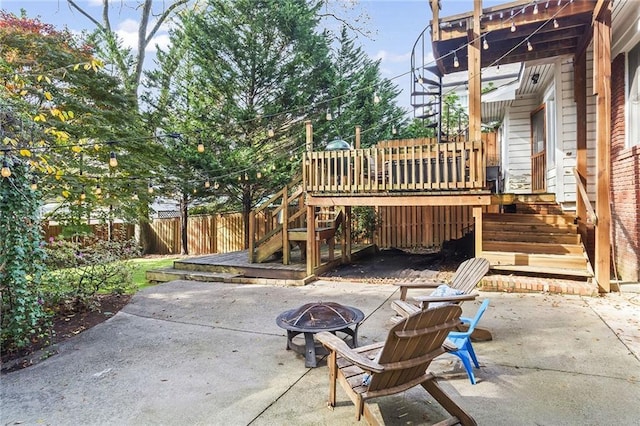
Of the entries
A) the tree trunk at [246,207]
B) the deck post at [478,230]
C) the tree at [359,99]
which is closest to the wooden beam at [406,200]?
the deck post at [478,230]

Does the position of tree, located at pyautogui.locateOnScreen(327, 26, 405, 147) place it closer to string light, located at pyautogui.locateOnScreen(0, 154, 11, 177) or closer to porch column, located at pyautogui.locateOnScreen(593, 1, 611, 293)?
porch column, located at pyautogui.locateOnScreen(593, 1, 611, 293)

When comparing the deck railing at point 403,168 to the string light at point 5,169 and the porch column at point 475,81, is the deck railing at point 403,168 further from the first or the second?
the string light at point 5,169

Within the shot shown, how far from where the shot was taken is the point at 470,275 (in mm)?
4359

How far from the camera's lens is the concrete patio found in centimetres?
265

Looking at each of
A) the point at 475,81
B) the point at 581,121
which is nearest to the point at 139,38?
the point at 475,81

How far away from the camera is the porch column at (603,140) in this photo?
5766 mm

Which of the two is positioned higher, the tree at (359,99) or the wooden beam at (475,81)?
the tree at (359,99)

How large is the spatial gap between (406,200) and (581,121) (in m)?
3.73

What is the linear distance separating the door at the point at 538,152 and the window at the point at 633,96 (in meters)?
3.12

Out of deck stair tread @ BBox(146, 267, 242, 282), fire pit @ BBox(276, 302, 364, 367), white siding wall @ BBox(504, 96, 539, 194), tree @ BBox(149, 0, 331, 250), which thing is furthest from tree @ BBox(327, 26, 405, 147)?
fire pit @ BBox(276, 302, 364, 367)

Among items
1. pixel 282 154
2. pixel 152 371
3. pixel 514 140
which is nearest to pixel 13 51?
pixel 282 154

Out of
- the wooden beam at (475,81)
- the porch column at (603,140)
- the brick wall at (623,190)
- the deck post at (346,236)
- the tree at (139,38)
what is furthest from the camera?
the tree at (139,38)

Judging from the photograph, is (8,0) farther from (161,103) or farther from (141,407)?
(141,407)

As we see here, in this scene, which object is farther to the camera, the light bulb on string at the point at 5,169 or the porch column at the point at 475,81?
the porch column at the point at 475,81
